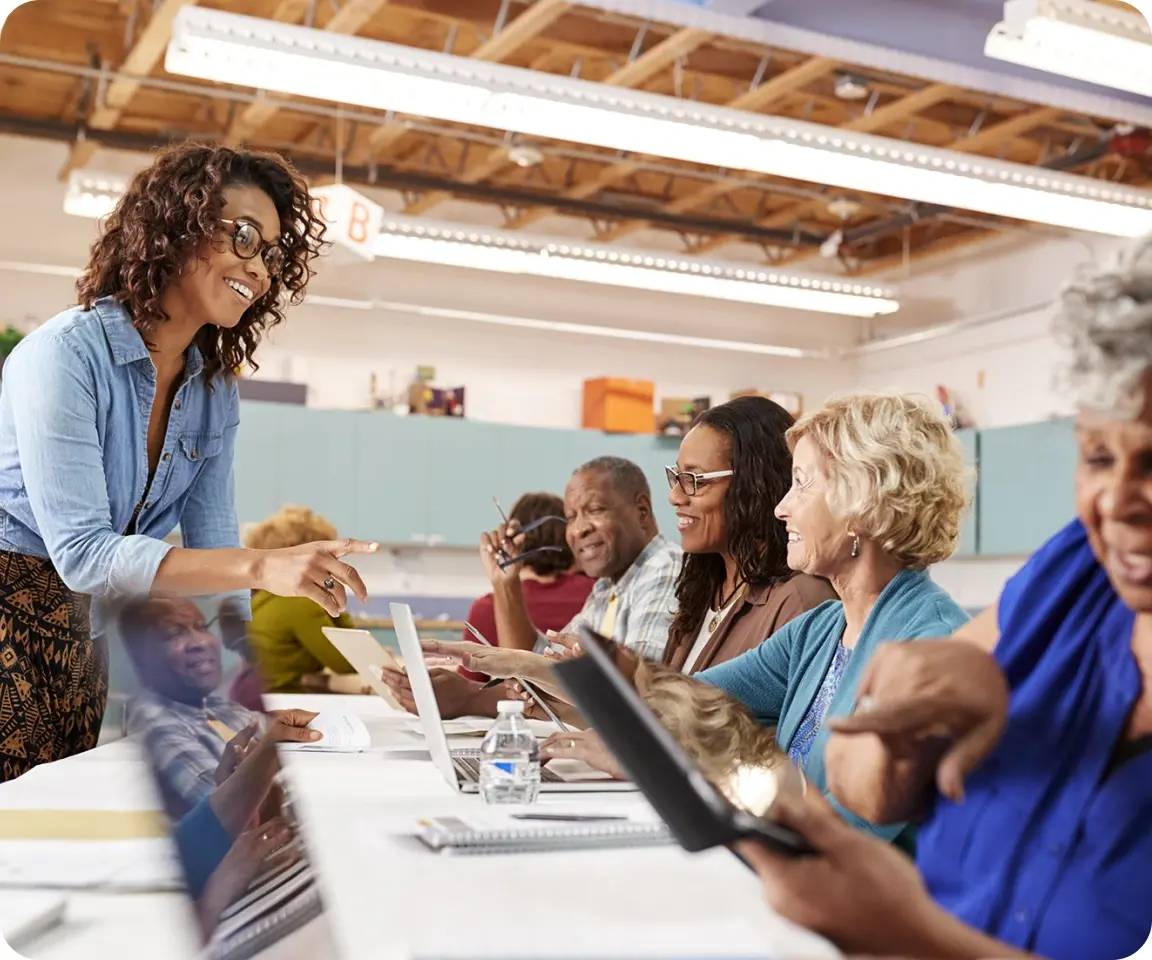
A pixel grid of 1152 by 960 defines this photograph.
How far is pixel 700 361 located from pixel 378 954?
8.63 m

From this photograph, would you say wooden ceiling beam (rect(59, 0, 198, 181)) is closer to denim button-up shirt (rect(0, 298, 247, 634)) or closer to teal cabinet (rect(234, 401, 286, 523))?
teal cabinet (rect(234, 401, 286, 523))

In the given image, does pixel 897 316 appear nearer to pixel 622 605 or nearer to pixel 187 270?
pixel 622 605

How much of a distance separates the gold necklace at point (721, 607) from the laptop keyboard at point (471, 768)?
77cm

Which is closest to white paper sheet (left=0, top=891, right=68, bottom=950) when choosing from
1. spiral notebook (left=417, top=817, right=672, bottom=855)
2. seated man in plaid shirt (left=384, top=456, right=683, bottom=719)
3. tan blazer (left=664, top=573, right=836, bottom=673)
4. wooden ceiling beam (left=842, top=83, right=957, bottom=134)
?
spiral notebook (left=417, top=817, right=672, bottom=855)

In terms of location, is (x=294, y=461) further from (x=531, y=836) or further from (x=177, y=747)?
(x=177, y=747)

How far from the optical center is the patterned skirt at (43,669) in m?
1.82

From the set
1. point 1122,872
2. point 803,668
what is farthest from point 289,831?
point 803,668

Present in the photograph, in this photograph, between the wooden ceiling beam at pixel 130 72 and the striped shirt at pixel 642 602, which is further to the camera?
the wooden ceiling beam at pixel 130 72

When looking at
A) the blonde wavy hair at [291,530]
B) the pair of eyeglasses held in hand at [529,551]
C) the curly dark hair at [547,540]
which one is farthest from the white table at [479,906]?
the blonde wavy hair at [291,530]

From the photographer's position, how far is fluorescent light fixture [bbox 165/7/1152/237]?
3.85 m

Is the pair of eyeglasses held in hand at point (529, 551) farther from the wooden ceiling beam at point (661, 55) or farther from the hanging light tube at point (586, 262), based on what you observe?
the hanging light tube at point (586, 262)

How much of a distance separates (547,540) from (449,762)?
8.04ft

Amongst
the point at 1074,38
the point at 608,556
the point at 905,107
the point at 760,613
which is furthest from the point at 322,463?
the point at 760,613

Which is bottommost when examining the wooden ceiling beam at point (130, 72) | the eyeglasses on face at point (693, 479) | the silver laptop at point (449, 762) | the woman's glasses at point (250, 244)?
the silver laptop at point (449, 762)
